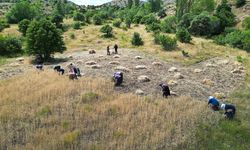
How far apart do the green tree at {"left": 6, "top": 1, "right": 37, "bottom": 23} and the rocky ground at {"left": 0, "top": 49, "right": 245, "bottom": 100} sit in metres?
38.3

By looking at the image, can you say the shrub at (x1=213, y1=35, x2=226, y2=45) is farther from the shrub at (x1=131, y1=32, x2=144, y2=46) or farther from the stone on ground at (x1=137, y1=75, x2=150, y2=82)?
the stone on ground at (x1=137, y1=75, x2=150, y2=82)

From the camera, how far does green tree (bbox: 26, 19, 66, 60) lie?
175ft

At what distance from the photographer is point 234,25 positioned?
85625 millimetres

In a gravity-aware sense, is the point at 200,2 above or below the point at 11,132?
above

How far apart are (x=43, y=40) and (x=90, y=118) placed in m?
26.9

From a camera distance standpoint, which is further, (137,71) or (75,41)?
(75,41)

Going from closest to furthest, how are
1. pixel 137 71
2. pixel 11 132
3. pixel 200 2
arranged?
pixel 11 132 < pixel 137 71 < pixel 200 2

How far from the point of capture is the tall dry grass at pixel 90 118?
86.1 feet

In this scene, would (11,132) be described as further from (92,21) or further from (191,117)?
(92,21)

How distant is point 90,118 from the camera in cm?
2953

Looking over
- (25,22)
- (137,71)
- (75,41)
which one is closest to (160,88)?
(137,71)

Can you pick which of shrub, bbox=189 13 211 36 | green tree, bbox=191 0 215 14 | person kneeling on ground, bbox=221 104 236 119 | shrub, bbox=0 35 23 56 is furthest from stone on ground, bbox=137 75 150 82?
green tree, bbox=191 0 215 14

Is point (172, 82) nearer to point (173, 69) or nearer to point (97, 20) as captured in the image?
point (173, 69)

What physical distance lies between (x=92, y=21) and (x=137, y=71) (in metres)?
49.5
